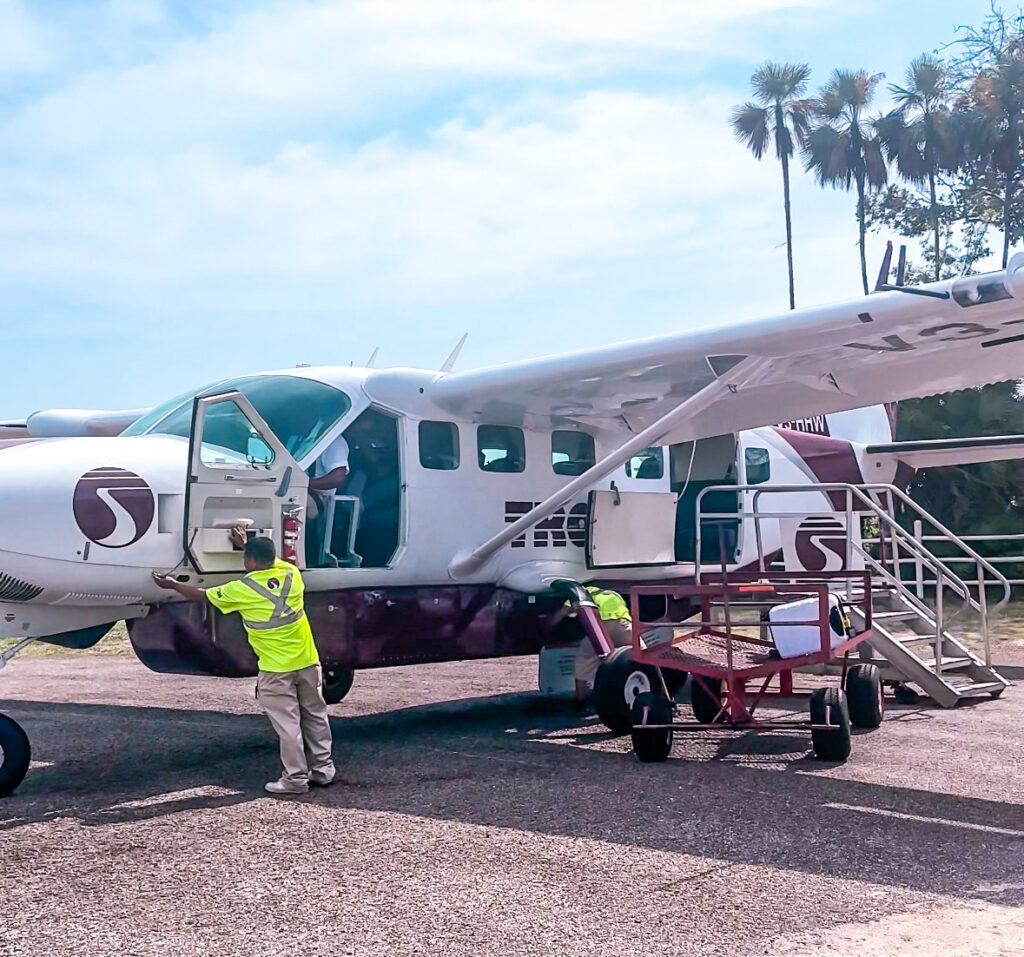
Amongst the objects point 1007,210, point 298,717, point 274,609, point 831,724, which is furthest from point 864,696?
point 1007,210

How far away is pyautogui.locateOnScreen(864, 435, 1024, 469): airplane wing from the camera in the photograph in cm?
1278

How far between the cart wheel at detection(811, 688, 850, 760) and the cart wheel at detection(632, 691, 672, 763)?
3.25 ft

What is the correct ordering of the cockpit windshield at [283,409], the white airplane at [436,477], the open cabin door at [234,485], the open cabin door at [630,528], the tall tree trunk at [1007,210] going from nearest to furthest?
the white airplane at [436,477]
the open cabin door at [234,485]
the cockpit windshield at [283,409]
the open cabin door at [630,528]
the tall tree trunk at [1007,210]

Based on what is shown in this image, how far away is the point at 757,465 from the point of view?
12352 millimetres

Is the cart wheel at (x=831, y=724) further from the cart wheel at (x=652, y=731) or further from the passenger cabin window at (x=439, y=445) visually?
the passenger cabin window at (x=439, y=445)

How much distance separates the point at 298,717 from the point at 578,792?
1.77m

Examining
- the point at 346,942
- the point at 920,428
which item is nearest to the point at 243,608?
the point at 346,942

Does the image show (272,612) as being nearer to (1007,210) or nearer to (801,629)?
(801,629)

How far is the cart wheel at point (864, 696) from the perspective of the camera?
30.6 feet

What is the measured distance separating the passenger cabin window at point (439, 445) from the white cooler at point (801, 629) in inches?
113

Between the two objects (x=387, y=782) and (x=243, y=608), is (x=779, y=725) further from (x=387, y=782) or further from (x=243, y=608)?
(x=243, y=608)

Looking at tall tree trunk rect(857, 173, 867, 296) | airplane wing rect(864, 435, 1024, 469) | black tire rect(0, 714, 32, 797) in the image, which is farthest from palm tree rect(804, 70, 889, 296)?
black tire rect(0, 714, 32, 797)

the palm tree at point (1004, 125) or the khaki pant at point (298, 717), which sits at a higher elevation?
the palm tree at point (1004, 125)

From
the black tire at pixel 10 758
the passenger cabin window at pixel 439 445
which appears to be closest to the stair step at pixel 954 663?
the passenger cabin window at pixel 439 445
